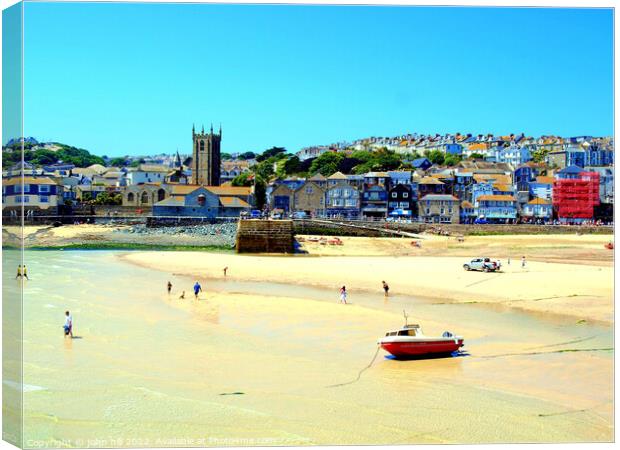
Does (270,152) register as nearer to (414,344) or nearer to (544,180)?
(544,180)

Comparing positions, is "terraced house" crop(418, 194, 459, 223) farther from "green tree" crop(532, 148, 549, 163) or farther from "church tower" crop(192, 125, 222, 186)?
"church tower" crop(192, 125, 222, 186)

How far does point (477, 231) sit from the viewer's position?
45.7 m

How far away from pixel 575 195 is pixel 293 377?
41.5m

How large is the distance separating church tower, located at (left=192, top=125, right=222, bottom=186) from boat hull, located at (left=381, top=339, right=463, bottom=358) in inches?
1962

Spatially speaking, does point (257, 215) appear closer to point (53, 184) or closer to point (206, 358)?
point (53, 184)

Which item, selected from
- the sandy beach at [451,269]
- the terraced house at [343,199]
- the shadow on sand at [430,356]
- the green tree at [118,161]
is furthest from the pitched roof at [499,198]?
the green tree at [118,161]

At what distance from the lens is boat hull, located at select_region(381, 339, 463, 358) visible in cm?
1420

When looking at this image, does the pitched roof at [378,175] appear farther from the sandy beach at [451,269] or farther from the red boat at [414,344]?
the red boat at [414,344]

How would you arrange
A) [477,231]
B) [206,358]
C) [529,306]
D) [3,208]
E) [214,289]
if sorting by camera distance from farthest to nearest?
[477,231] < [214,289] < [529,306] < [206,358] < [3,208]

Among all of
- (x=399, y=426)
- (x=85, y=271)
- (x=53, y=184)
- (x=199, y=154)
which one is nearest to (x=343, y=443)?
(x=399, y=426)

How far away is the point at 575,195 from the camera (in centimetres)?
4981

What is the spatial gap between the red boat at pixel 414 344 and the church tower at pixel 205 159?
4972cm

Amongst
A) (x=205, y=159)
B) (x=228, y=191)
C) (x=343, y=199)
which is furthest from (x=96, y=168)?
(x=343, y=199)

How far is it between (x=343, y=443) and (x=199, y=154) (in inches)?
2181
